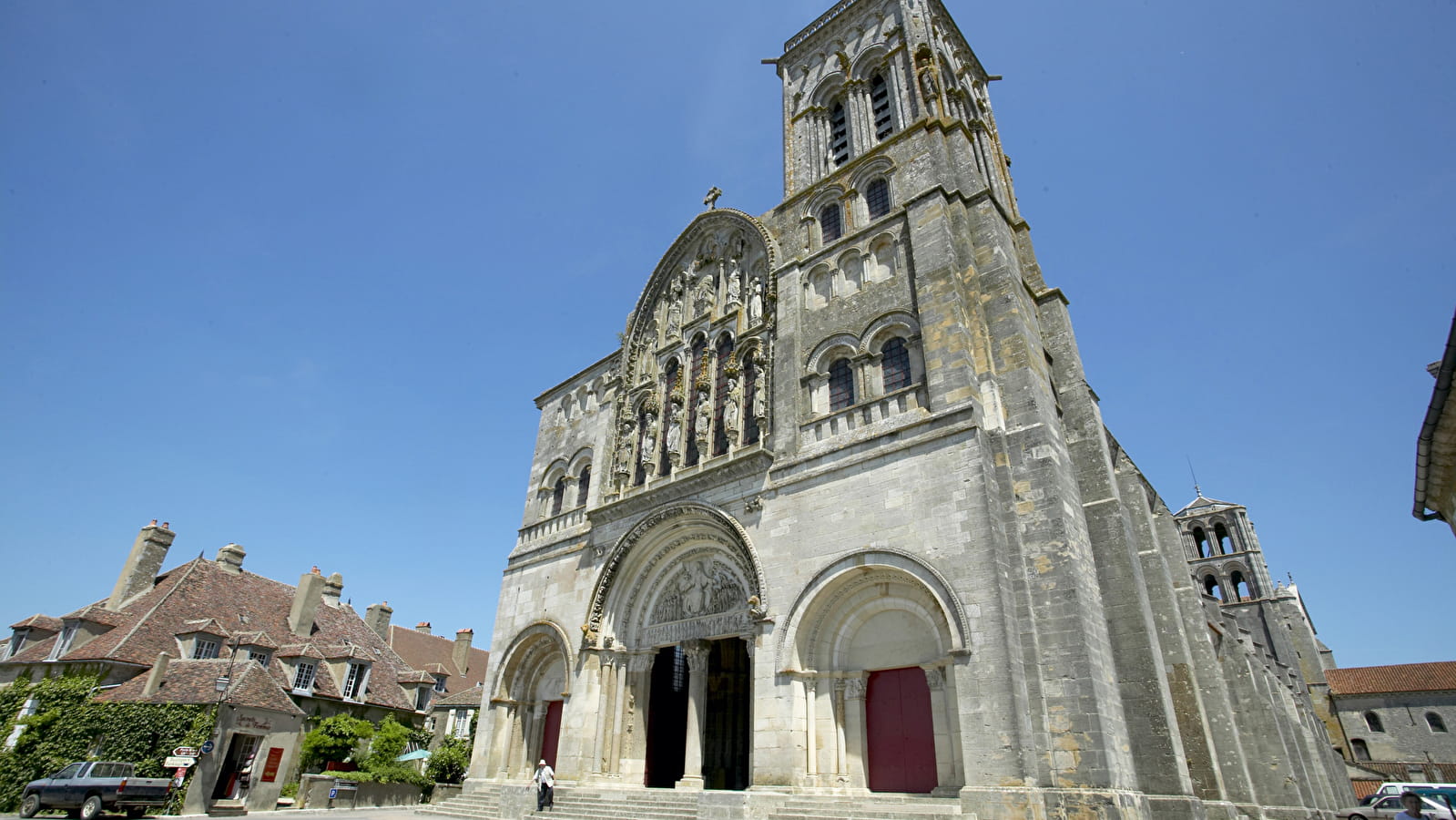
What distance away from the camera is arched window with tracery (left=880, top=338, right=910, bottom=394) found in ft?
47.4

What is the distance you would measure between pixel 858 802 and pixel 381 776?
17.5 meters

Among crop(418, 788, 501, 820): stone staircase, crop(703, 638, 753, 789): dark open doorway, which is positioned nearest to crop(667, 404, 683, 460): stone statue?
crop(703, 638, 753, 789): dark open doorway

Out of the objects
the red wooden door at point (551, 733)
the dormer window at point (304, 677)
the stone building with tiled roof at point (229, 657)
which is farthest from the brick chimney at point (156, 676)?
the red wooden door at point (551, 733)

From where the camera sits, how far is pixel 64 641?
73.3ft

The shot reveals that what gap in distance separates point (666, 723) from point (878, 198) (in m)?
14.2

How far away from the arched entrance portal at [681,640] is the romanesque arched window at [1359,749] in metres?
42.9

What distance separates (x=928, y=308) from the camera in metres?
14.2

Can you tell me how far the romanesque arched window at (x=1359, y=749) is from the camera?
40188 millimetres

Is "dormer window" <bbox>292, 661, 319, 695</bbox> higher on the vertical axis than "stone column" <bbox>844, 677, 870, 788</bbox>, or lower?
higher

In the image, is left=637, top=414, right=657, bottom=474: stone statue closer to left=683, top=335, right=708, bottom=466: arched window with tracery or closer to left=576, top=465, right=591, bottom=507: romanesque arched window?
left=683, top=335, right=708, bottom=466: arched window with tracery

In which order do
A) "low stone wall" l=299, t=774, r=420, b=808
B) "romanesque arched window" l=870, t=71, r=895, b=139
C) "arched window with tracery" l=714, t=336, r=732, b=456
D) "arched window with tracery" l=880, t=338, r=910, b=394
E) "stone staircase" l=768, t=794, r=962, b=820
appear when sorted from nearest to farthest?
"stone staircase" l=768, t=794, r=962, b=820
"arched window with tracery" l=880, t=338, r=910, b=394
"arched window with tracery" l=714, t=336, r=732, b=456
"romanesque arched window" l=870, t=71, r=895, b=139
"low stone wall" l=299, t=774, r=420, b=808

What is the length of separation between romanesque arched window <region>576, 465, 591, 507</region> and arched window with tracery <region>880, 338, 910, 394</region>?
9.66 meters

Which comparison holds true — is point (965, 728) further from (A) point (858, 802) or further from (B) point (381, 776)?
(B) point (381, 776)

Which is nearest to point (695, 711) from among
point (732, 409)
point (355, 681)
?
point (732, 409)
